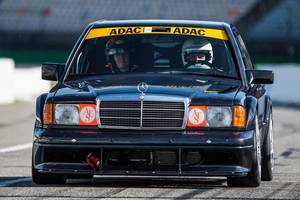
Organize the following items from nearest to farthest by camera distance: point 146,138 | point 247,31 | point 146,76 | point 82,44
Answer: point 146,138
point 146,76
point 82,44
point 247,31

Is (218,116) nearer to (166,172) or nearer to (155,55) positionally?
(166,172)

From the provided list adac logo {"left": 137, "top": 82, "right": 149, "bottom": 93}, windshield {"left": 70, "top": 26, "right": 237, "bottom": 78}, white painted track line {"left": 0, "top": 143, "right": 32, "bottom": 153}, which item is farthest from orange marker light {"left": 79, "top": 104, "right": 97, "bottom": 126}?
white painted track line {"left": 0, "top": 143, "right": 32, "bottom": 153}

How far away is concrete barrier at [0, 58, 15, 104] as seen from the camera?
27.5 metres

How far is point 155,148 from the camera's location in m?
7.38

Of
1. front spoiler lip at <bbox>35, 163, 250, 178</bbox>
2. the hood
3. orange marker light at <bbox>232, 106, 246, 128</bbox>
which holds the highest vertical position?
the hood

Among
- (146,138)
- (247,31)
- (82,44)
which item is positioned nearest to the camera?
(146,138)

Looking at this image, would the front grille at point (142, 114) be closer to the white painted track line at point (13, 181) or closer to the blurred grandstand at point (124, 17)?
the white painted track line at point (13, 181)

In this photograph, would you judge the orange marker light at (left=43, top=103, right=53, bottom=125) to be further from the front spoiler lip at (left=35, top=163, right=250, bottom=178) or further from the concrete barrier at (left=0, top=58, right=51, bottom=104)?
the concrete barrier at (left=0, top=58, right=51, bottom=104)

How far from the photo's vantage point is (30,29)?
1598 inches

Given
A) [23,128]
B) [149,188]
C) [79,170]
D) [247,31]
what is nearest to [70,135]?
[79,170]

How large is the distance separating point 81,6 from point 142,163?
3380 centimetres

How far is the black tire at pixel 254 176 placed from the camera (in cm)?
759

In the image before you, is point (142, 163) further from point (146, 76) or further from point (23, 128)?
point (23, 128)

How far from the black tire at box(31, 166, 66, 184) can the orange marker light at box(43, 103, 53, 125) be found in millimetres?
390
